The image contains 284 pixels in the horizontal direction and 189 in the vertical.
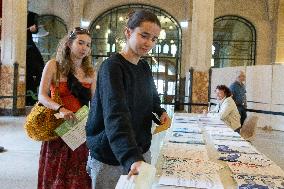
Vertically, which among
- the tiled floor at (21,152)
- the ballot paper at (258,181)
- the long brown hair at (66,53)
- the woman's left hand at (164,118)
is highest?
the long brown hair at (66,53)

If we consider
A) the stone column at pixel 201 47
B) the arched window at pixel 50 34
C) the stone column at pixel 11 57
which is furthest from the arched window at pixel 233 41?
the stone column at pixel 11 57

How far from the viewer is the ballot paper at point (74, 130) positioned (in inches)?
117

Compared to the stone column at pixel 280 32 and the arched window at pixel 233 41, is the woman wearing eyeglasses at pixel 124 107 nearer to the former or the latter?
the stone column at pixel 280 32

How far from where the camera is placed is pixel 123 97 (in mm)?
1819

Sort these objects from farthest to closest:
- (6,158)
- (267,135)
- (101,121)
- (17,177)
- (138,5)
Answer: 1. (138,5)
2. (267,135)
3. (6,158)
4. (17,177)
5. (101,121)

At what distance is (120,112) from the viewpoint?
177 cm

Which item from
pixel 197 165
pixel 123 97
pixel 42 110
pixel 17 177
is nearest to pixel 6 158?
pixel 17 177

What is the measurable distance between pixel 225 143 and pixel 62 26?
2045cm

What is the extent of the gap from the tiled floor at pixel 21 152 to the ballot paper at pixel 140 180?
3494 mm

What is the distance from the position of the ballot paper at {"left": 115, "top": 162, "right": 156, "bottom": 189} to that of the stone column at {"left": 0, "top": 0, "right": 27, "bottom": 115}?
1229 centimetres

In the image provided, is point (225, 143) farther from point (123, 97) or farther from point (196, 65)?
point (196, 65)

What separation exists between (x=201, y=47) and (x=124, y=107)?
11.4m

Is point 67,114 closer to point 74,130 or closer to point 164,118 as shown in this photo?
point 74,130

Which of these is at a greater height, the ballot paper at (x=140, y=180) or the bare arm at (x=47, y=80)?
the bare arm at (x=47, y=80)
